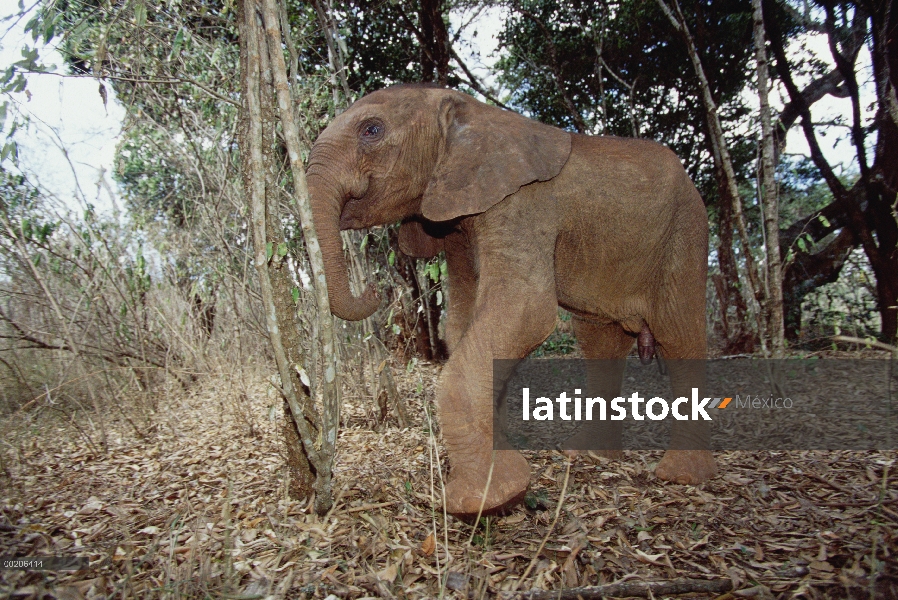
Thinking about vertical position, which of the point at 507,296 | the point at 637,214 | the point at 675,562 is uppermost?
the point at 637,214

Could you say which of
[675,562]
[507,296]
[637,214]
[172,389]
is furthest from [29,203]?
[675,562]

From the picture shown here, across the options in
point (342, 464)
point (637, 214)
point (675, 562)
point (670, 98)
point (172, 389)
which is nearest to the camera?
point (675, 562)

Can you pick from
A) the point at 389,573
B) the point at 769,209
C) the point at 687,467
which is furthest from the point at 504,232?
the point at 769,209

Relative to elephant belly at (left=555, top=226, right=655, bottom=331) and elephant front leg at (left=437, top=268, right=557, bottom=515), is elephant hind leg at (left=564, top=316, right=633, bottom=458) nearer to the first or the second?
elephant belly at (left=555, top=226, right=655, bottom=331)

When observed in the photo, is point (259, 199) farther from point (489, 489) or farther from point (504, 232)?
point (489, 489)

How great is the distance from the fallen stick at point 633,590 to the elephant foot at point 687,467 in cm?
134

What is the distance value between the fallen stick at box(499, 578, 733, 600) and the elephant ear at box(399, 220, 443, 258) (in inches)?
85.2

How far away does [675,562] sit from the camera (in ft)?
9.14

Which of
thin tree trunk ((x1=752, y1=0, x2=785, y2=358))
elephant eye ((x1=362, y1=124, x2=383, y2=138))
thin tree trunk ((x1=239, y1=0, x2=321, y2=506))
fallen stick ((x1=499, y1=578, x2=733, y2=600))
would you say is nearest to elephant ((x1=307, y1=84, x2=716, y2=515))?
elephant eye ((x1=362, y1=124, x2=383, y2=138))

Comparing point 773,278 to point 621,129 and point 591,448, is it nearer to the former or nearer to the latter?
point 591,448

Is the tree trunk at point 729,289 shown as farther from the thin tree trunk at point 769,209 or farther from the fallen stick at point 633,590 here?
the fallen stick at point 633,590

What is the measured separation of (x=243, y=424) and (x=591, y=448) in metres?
2.93

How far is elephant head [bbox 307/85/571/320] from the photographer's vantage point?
10.0 feet

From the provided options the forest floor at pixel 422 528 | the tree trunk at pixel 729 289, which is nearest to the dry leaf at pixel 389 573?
the forest floor at pixel 422 528
